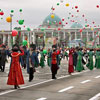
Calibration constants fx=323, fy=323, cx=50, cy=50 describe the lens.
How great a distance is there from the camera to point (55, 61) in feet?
44.7

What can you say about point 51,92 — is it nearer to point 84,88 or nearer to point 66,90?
point 66,90

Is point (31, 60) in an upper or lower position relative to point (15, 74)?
upper

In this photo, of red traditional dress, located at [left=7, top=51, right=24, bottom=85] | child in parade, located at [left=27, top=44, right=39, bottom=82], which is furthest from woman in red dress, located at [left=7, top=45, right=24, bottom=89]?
child in parade, located at [left=27, top=44, right=39, bottom=82]

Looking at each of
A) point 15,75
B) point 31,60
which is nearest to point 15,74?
point 15,75

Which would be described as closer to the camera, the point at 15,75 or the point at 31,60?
the point at 15,75

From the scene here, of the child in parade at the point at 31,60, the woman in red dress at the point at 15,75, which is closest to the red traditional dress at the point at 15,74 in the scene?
the woman in red dress at the point at 15,75

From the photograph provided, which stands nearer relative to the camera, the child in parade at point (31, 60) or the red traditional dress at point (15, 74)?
the red traditional dress at point (15, 74)

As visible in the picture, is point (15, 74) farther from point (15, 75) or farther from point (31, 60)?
point (31, 60)

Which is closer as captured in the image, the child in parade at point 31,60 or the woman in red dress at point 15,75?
the woman in red dress at point 15,75

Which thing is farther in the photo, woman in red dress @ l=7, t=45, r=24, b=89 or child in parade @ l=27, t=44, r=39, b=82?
child in parade @ l=27, t=44, r=39, b=82

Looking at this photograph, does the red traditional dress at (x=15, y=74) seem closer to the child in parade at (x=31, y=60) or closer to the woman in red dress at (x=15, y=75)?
the woman in red dress at (x=15, y=75)

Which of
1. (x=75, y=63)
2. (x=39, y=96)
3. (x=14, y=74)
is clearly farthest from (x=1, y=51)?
(x=39, y=96)

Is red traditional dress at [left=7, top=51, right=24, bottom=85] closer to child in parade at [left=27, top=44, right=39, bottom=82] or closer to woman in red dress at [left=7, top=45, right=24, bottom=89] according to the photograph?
woman in red dress at [left=7, top=45, right=24, bottom=89]

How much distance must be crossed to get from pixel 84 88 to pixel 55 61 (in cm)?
344
